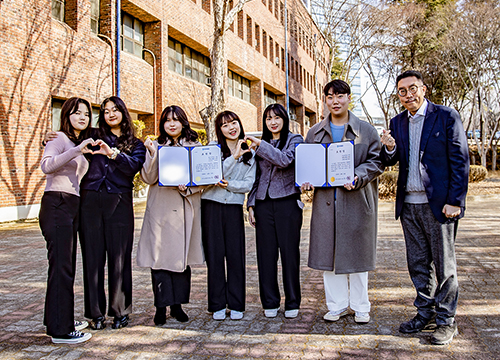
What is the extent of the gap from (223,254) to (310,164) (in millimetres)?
1252

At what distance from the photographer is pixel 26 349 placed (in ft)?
12.3

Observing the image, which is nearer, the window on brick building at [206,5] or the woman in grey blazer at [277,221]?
the woman in grey blazer at [277,221]

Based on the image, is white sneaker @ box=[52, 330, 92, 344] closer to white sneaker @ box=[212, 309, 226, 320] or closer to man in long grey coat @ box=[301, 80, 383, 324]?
white sneaker @ box=[212, 309, 226, 320]

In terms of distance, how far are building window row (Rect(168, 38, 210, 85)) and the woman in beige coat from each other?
17.9m

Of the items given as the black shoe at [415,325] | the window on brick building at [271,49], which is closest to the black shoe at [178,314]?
the black shoe at [415,325]

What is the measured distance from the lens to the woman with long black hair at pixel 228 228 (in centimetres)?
449

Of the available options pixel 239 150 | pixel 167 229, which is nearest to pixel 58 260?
pixel 167 229

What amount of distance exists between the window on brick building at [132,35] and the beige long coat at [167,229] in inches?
603

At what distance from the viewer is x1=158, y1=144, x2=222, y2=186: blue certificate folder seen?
4.35 meters

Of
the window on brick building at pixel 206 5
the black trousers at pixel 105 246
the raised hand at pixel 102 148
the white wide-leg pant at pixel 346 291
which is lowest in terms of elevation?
the white wide-leg pant at pixel 346 291

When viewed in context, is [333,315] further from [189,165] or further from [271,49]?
[271,49]

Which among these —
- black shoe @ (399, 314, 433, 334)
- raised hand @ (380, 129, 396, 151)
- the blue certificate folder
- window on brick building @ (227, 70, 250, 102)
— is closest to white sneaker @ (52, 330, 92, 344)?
the blue certificate folder

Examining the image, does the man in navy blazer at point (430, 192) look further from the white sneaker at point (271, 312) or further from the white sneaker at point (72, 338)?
the white sneaker at point (72, 338)

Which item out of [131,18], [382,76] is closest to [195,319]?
[131,18]
